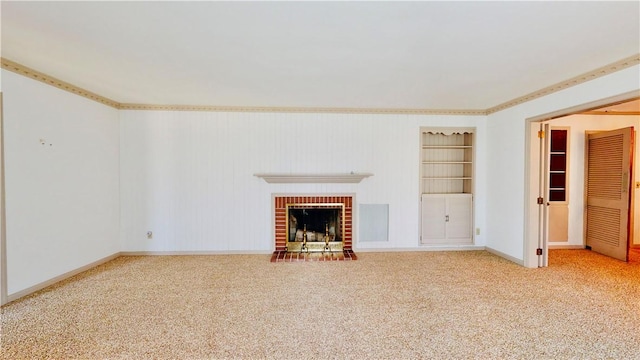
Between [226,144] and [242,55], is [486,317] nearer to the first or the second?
[242,55]

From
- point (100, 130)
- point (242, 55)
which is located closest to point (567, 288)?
point (242, 55)

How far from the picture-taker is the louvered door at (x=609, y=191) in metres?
4.12

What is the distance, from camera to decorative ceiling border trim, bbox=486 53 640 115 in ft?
8.60

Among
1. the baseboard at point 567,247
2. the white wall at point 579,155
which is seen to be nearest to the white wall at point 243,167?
the white wall at point 579,155

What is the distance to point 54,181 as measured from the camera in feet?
10.8

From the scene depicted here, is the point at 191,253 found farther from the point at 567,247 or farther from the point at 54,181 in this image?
the point at 567,247

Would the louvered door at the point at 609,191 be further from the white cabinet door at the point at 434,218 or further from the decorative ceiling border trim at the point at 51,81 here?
the decorative ceiling border trim at the point at 51,81

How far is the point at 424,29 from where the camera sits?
2.10 m

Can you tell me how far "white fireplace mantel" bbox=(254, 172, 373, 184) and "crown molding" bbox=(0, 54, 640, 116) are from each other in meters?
1.04

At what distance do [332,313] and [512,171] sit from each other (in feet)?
11.3

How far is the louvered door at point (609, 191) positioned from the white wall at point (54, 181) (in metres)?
7.55

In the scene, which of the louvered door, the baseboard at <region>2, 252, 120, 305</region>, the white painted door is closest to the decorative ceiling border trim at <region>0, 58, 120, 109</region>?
the baseboard at <region>2, 252, 120, 305</region>

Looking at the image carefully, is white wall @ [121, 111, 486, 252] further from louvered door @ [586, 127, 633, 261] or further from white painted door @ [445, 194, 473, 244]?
louvered door @ [586, 127, 633, 261]

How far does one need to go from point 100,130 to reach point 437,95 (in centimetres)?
477
